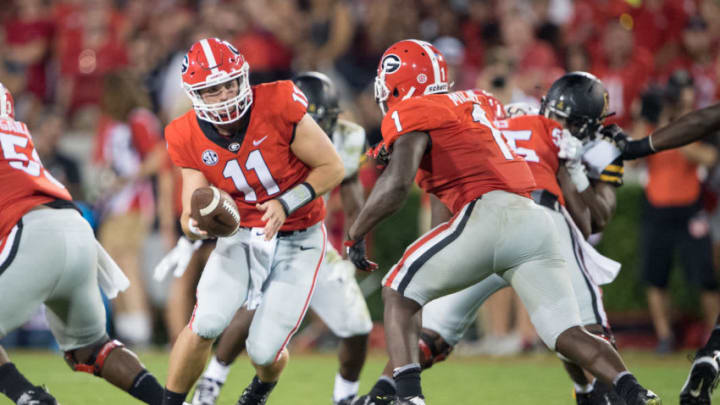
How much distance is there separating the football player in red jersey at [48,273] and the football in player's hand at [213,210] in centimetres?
55

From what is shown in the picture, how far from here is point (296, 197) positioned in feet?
14.9

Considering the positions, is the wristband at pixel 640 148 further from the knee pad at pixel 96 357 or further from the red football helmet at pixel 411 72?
the knee pad at pixel 96 357

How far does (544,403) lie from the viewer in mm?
5824

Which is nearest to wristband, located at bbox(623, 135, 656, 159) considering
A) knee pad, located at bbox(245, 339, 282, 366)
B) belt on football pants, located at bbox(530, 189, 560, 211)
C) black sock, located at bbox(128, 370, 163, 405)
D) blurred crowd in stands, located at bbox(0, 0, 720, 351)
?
belt on football pants, located at bbox(530, 189, 560, 211)

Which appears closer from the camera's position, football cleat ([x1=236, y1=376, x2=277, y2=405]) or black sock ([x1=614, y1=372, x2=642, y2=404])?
black sock ([x1=614, y1=372, x2=642, y2=404])

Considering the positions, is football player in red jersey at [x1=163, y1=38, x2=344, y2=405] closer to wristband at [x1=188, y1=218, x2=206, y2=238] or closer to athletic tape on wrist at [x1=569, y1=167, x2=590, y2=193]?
wristband at [x1=188, y1=218, x2=206, y2=238]

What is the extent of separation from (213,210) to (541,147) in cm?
178

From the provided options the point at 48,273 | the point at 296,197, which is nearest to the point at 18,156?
the point at 48,273

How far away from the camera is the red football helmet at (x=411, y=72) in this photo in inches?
185

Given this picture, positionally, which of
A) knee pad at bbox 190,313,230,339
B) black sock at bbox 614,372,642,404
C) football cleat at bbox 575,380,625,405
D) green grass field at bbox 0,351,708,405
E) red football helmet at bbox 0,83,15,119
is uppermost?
red football helmet at bbox 0,83,15,119

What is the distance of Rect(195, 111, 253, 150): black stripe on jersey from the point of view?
461 centimetres

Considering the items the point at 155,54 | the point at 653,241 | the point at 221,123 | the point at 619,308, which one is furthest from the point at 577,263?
the point at 155,54

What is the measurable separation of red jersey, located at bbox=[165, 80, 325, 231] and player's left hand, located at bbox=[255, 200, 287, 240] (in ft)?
0.79

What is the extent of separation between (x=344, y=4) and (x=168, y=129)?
6.22 m
